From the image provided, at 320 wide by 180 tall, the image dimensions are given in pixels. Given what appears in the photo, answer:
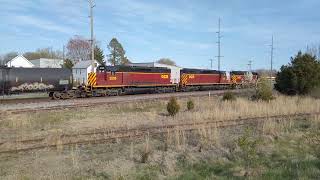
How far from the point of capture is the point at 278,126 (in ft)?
56.9

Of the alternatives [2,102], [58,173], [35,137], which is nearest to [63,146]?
[35,137]

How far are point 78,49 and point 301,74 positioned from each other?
315 feet

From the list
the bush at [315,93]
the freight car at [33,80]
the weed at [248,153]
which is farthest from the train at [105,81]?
the weed at [248,153]

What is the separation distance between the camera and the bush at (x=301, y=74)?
3434 centimetres

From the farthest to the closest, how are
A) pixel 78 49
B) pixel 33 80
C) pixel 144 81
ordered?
pixel 78 49, pixel 144 81, pixel 33 80

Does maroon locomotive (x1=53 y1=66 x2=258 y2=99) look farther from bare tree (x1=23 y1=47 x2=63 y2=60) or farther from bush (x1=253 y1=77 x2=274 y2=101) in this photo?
bare tree (x1=23 y1=47 x2=63 y2=60)

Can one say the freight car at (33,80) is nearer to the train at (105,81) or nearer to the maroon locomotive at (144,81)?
the train at (105,81)

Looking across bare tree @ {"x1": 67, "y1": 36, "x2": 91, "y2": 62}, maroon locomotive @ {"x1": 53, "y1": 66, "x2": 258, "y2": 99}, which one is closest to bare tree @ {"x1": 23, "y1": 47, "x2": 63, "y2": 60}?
bare tree @ {"x1": 67, "y1": 36, "x2": 91, "y2": 62}

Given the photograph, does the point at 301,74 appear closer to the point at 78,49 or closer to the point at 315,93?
the point at 315,93

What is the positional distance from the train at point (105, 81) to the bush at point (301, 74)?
155 inches

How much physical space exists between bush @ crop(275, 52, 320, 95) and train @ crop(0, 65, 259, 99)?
3925mm

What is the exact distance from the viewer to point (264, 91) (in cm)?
3089

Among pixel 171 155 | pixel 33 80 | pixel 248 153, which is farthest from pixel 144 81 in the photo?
pixel 248 153

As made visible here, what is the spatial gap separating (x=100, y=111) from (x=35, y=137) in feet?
30.7
